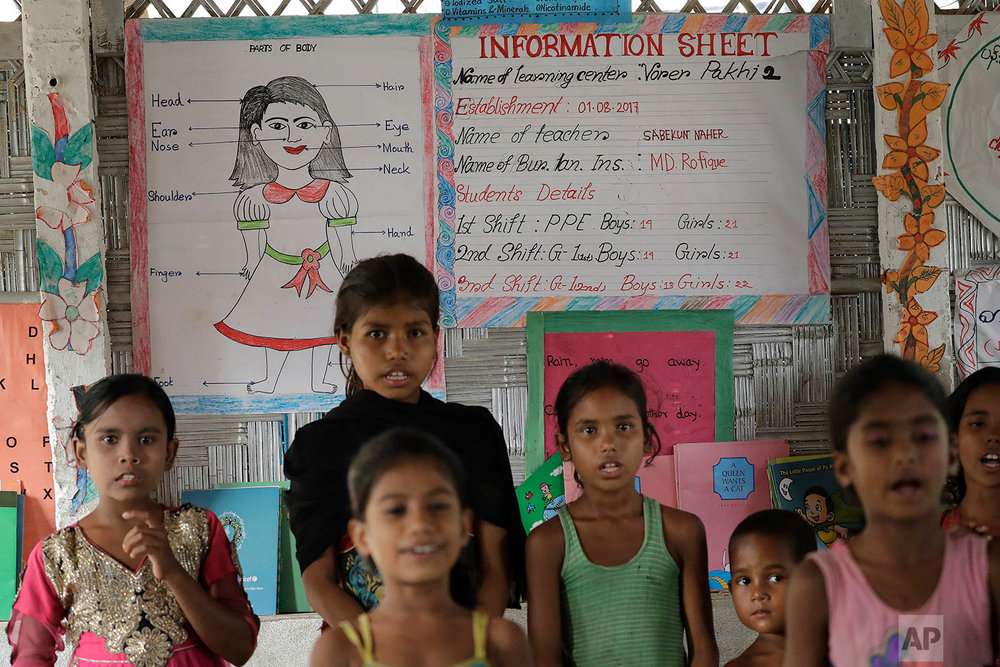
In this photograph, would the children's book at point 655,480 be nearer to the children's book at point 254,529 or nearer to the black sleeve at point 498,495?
the children's book at point 254,529

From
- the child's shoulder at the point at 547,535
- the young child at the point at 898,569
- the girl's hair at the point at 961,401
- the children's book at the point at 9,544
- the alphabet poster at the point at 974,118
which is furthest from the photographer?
the alphabet poster at the point at 974,118

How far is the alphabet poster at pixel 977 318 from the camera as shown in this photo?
2.34 m

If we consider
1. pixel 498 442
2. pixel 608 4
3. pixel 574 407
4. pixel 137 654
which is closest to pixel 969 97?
pixel 608 4

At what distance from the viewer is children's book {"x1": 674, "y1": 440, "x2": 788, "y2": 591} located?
2.23m

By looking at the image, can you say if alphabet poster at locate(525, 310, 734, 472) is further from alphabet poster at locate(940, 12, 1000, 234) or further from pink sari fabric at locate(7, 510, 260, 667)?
pink sari fabric at locate(7, 510, 260, 667)

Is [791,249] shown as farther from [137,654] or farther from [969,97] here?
[137,654]

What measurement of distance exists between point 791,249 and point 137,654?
176 centimetres

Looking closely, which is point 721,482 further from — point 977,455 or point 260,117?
point 260,117

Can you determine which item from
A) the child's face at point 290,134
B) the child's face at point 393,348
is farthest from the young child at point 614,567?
the child's face at point 290,134

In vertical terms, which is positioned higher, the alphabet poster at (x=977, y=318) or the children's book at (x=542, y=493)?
the alphabet poster at (x=977, y=318)

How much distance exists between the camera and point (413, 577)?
978 millimetres

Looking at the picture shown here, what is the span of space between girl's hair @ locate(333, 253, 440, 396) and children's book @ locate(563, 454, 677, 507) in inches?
39.8

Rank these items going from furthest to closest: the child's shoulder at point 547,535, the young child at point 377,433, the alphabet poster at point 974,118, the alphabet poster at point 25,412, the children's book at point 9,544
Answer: the alphabet poster at point 974,118
the alphabet poster at point 25,412
the children's book at point 9,544
the child's shoulder at point 547,535
the young child at point 377,433

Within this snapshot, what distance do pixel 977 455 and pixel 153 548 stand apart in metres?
1.28
